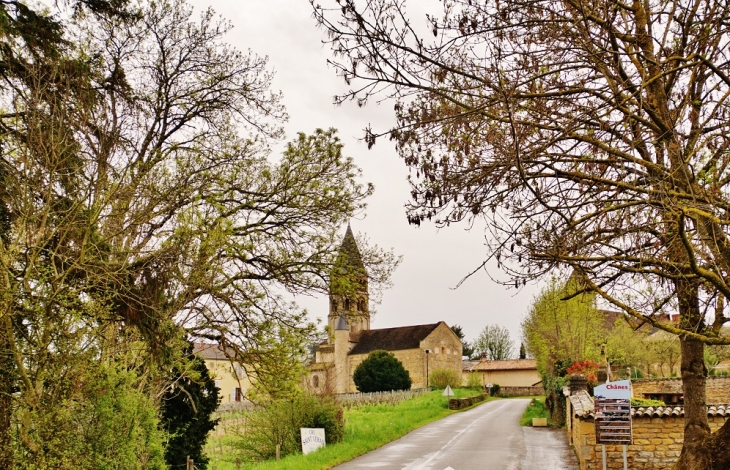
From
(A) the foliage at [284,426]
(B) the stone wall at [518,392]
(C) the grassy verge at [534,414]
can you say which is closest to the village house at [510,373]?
(B) the stone wall at [518,392]

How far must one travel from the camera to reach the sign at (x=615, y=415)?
12328 mm

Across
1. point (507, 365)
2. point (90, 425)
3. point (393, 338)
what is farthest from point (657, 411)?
point (393, 338)

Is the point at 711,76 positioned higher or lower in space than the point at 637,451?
higher

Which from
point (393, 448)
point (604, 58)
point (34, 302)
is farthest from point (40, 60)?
point (393, 448)

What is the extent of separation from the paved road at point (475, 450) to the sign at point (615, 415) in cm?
428

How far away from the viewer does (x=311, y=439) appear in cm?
2038

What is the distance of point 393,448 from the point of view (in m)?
21.8

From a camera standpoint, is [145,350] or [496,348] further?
[496,348]

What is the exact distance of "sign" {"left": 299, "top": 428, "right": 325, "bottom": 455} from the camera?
20.0 m

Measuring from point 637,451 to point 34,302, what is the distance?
1372 centimetres

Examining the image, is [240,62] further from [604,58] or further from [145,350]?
[604,58]

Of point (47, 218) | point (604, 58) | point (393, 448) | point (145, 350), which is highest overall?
point (604, 58)

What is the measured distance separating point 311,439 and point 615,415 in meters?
10.6

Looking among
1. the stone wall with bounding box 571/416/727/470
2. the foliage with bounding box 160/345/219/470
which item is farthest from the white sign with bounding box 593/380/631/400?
the foliage with bounding box 160/345/219/470
